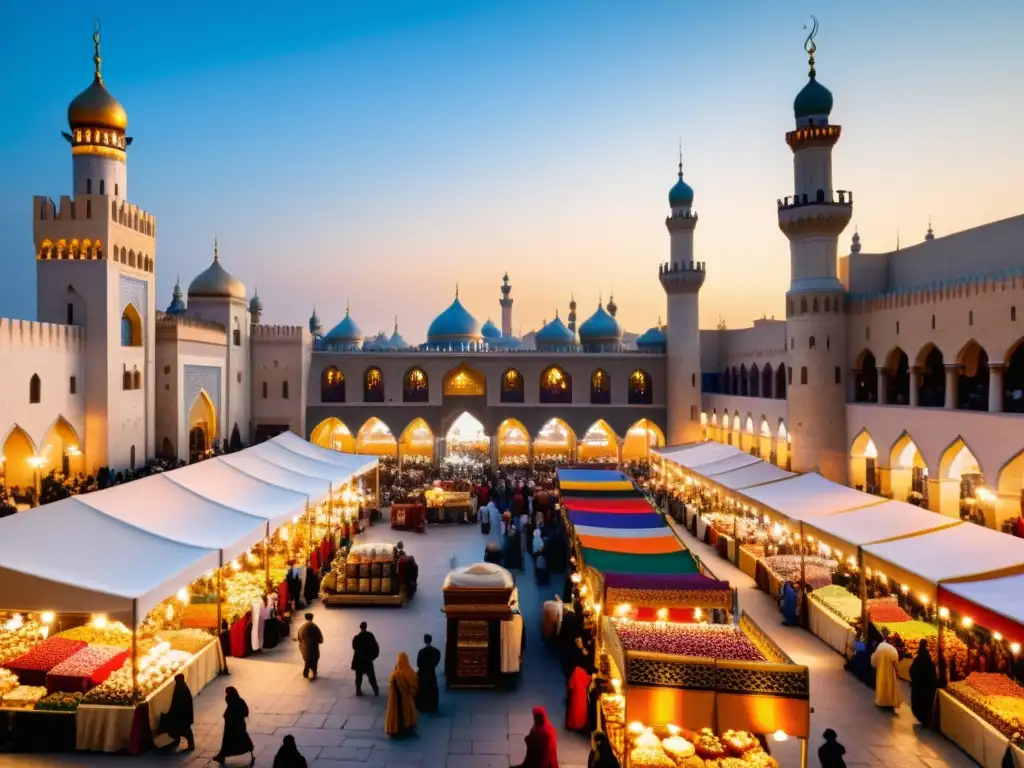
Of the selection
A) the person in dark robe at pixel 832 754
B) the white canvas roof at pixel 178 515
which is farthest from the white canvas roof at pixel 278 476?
the person in dark robe at pixel 832 754

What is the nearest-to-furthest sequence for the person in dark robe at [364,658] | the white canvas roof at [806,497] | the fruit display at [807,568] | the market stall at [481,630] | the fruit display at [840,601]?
1. the person in dark robe at [364,658]
2. the market stall at [481,630]
3. the fruit display at [840,601]
4. the white canvas roof at [806,497]
5. the fruit display at [807,568]

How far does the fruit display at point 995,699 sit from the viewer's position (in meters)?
7.14

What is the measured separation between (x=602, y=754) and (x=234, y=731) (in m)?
3.49

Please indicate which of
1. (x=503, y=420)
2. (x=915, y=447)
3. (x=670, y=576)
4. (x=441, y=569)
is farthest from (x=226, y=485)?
(x=503, y=420)

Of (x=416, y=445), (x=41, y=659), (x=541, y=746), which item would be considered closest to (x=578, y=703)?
(x=541, y=746)

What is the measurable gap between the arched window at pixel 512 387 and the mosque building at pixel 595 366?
7 centimetres

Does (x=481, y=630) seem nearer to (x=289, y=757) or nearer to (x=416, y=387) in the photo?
(x=289, y=757)

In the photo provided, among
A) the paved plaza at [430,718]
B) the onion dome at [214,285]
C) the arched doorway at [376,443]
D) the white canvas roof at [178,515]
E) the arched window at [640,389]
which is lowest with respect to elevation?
the paved plaza at [430,718]

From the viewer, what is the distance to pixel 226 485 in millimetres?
12492

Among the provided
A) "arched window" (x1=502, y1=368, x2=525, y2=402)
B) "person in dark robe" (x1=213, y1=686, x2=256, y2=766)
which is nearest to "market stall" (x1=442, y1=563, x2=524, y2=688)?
"person in dark robe" (x1=213, y1=686, x2=256, y2=766)

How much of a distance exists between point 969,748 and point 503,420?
2347 centimetres

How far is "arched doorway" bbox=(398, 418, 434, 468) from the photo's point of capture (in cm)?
2991

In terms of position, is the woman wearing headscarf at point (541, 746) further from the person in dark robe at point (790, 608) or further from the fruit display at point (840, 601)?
the person in dark robe at point (790, 608)

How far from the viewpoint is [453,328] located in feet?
108
